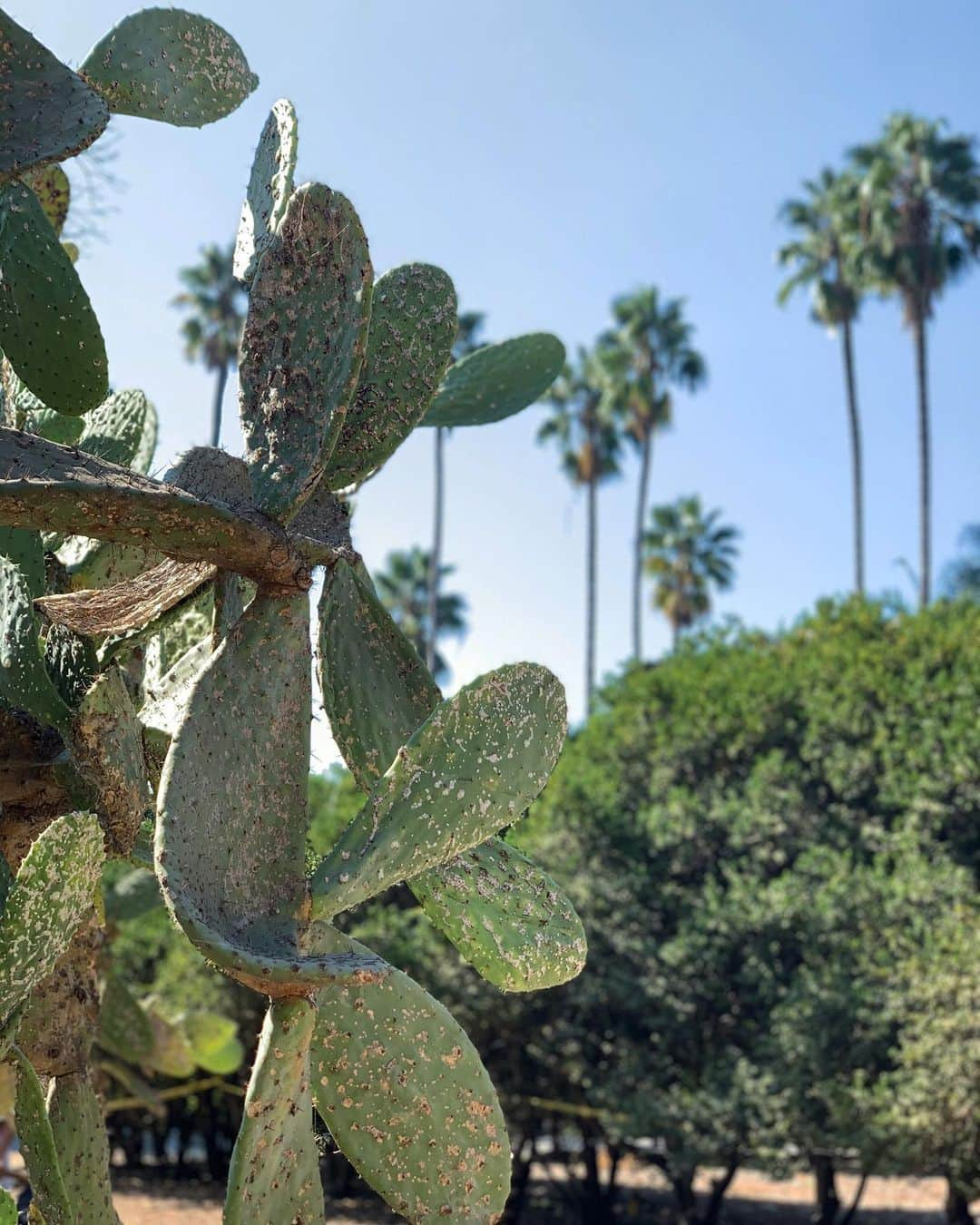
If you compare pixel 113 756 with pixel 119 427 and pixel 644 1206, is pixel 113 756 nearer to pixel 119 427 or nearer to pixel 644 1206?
pixel 119 427

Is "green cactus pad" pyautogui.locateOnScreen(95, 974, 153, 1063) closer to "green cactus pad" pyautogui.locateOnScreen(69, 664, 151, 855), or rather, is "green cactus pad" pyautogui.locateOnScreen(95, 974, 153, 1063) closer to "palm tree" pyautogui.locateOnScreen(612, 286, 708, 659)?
"green cactus pad" pyautogui.locateOnScreen(69, 664, 151, 855)

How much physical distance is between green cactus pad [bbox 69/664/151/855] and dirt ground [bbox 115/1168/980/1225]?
1083cm

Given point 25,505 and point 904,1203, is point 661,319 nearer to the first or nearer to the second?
point 904,1203

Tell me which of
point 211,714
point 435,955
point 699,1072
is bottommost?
point 699,1072

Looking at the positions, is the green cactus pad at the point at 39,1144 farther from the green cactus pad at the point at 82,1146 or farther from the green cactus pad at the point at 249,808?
the green cactus pad at the point at 249,808

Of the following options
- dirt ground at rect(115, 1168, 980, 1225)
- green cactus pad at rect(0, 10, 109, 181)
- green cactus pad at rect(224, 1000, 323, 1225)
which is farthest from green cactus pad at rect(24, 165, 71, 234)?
dirt ground at rect(115, 1168, 980, 1225)

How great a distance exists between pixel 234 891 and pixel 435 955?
11.3 metres

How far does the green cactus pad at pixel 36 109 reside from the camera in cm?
183

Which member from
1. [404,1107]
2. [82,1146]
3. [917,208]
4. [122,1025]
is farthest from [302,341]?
[917,208]

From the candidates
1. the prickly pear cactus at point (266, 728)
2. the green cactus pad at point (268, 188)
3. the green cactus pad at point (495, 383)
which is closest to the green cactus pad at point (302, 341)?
the prickly pear cactus at point (266, 728)

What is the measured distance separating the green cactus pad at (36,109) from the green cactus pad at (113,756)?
2.42ft

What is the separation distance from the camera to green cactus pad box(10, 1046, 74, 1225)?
201cm

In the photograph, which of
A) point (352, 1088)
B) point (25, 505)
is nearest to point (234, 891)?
point (352, 1088)

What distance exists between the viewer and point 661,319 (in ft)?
90.9
